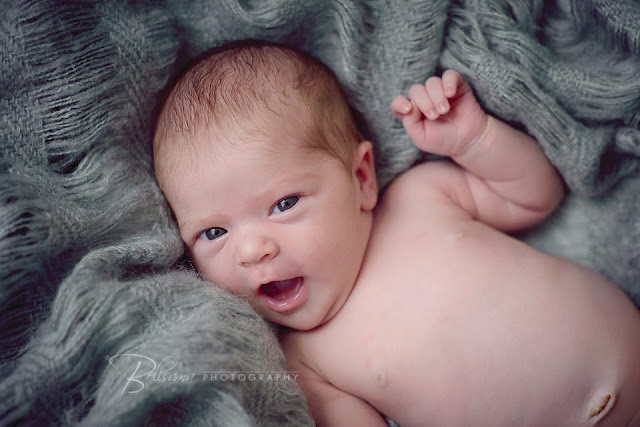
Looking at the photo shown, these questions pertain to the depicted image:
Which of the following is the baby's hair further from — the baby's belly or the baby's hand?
the baby's belly

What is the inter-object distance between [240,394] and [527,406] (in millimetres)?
542

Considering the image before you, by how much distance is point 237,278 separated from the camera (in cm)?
104

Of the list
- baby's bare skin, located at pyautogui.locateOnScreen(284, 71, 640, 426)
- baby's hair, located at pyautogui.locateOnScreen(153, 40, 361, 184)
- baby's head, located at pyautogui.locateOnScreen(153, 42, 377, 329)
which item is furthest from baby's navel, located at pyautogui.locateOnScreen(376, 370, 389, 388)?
baby's hair, located at pyautogui.locateOnScreen(153, 40, 361, 184)

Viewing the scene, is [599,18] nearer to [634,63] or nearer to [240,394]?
[634,63]

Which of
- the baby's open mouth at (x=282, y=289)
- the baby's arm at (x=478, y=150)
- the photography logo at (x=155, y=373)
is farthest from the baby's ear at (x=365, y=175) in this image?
the photography logo at (x=155, y=373)

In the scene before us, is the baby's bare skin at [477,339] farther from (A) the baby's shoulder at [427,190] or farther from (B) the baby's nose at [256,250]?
(B) the baby's nose at [256,250]

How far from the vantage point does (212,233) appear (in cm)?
107

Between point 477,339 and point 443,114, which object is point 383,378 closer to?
point 477,339

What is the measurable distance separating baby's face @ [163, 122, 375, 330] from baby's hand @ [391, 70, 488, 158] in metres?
0.20

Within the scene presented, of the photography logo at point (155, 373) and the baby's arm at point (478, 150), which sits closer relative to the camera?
the photography logo at point (155, 373)

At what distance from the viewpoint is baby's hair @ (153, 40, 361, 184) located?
1.03 m

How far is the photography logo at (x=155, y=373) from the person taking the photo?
795 mm

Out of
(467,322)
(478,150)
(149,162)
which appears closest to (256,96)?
(149,162)

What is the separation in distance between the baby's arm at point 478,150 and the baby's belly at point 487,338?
0.52 ft
